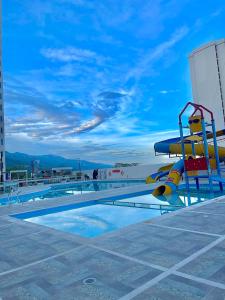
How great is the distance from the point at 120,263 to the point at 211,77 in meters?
42.6

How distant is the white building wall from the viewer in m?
26.6

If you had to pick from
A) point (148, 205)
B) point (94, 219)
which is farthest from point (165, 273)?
point (148, 205)

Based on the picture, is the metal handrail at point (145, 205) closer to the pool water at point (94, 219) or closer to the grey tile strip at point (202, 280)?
the pool water at point (94, 219)

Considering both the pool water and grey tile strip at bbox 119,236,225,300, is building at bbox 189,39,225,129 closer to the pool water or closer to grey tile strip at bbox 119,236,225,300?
the pool water

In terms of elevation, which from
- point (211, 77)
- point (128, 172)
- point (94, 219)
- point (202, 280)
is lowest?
point (94, 219)

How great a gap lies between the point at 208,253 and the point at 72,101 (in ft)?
78.7

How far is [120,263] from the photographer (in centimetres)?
297

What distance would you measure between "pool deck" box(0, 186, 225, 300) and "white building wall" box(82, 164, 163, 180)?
21.8 m

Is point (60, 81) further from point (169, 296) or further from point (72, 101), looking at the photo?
point (169, 296)

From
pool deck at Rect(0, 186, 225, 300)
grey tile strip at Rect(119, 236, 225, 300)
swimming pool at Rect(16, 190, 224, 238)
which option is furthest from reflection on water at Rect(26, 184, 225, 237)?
grey tile strip at Rect(119, 236, 225, 300)

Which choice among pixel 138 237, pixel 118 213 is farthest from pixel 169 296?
pixel 118 213

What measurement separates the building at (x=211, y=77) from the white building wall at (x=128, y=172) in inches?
705

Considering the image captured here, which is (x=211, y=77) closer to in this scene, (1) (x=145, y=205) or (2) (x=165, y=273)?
(1) (x=145, y=205)

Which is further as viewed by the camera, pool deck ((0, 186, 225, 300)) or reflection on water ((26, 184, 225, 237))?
reflection on water ((26, 184, 225, 237))
